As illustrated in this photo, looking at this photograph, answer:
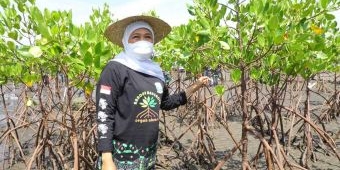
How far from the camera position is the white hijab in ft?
6.23

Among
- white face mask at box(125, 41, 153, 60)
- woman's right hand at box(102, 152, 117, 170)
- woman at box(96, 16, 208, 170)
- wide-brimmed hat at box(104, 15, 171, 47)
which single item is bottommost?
woman's right hand at box(102, 152, 117, 170)

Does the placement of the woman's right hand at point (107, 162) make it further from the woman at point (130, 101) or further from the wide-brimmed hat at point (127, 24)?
the wide-brimmed hat at point (127, 24)

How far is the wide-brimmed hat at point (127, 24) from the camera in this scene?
1.97 m

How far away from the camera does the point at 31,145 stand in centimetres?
656

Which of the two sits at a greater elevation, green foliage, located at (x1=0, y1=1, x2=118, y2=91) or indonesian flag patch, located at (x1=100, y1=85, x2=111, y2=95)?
green foliage, located at (x1=0, y1=1, x2=118, y2=91)

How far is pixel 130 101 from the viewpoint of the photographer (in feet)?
6.13

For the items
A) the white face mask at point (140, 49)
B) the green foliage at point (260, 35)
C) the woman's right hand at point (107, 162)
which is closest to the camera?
Result: the woman's right hand at point (107, 162)

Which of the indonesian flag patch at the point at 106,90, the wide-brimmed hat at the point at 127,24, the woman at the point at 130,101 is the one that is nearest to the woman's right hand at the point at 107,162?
the woman at the point at 130,101

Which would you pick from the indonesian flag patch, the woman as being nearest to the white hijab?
the woman

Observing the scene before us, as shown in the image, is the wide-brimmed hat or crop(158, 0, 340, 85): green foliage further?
crop(158, 0, 340, 85): green foliage

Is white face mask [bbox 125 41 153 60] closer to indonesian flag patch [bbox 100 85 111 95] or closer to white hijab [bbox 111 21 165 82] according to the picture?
white hijab [bbox 111 21 165 82]

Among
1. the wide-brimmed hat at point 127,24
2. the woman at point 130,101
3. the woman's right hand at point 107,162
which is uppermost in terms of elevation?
the wide-brimmed hat at point 127,24

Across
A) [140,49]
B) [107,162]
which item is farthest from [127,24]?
[107,162]

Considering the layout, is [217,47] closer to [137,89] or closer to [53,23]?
[137,89]
